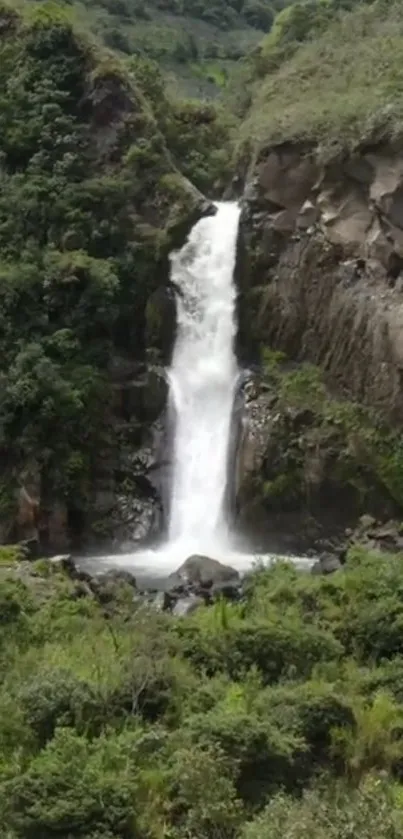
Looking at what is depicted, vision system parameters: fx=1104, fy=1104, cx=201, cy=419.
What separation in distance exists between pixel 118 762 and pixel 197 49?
191 feet

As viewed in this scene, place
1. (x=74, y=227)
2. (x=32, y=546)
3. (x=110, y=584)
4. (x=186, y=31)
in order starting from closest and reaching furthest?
1. (x=110, y=584)
2. (x=32, y=546)
3. (x=74, y=227)
4. (x=186, y=31)

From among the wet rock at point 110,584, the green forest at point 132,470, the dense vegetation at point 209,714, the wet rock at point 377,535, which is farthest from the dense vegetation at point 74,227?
the dense vegetation at point 209,714

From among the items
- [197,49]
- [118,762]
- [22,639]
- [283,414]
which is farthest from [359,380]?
[197,49]

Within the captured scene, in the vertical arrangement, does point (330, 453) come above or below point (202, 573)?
above

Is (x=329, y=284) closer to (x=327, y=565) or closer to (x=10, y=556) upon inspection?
(x=327, y=565)

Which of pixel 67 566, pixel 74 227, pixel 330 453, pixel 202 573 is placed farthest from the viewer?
pixel 74 227

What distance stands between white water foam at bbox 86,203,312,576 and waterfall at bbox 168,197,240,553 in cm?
3

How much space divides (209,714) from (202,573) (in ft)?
36.4

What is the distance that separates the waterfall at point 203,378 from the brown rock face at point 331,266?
76cm

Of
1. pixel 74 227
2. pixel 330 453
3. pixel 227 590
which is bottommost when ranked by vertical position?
pixel 227 590

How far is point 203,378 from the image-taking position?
33812mm

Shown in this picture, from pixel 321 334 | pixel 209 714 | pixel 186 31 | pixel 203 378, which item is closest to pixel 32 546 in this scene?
pixel 203 378

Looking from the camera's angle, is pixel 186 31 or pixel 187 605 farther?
pixel 186 31

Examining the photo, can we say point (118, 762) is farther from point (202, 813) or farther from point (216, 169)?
point (216, 169)
